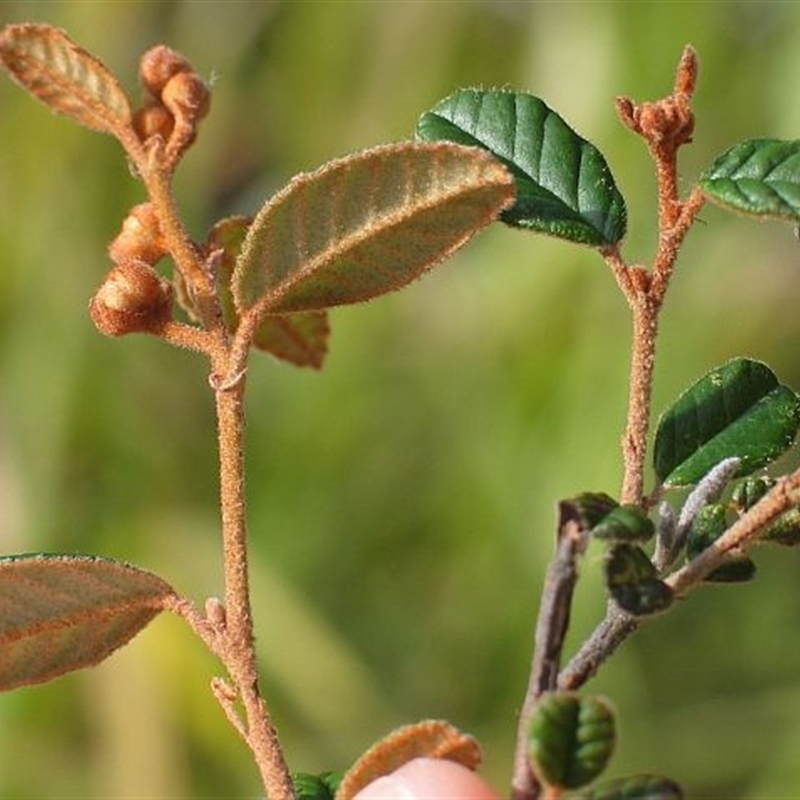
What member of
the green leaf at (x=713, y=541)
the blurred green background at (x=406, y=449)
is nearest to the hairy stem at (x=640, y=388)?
the green leaf at (x=713, y=541)

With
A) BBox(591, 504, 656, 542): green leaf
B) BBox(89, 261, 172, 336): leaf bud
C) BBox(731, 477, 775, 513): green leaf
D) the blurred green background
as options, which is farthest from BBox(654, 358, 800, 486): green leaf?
the blurred green background

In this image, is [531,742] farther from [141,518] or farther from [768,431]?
[141,518]

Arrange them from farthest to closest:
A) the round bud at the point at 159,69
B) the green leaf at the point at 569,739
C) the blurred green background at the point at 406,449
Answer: the blurred green background at the point at 406,449 → the round bud at the point at 159,69 → the green leaf at the point at 569,739

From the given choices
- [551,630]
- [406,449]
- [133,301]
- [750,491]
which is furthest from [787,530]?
[406,449]

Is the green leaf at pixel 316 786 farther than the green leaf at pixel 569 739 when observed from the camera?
Yes

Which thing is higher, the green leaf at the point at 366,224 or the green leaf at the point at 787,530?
the green leaf at the point at 366,224

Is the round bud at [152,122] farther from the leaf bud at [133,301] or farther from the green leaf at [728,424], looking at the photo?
the green leaf at [728,424]

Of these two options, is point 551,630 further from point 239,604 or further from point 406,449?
point 406,449
